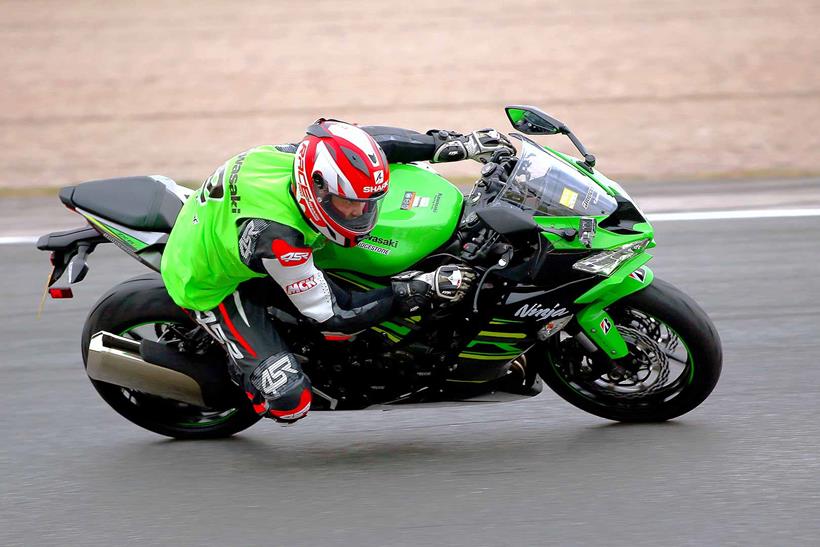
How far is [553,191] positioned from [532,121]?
14.2 inches

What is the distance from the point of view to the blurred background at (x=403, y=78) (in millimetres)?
11305

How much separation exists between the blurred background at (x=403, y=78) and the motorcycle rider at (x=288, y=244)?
587cm

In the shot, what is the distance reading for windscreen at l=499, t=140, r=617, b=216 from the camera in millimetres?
4535

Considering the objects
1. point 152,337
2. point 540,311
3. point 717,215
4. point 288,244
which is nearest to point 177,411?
point 152,337

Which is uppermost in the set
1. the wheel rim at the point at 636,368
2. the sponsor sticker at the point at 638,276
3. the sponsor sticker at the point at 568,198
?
the sponsor sticker at the point at 568,198

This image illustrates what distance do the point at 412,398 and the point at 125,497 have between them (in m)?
1.18

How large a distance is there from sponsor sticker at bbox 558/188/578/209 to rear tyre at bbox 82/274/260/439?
1609mm

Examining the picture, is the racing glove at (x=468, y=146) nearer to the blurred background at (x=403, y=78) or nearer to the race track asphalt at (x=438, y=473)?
the race track asphalt at (x=438, y=473)

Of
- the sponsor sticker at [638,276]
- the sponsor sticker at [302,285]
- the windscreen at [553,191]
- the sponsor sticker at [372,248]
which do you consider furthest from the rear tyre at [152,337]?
the sponsor sticker at [638,276]

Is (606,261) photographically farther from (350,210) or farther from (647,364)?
(350,210)

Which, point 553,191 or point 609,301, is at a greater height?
point 553,191

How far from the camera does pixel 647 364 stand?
487 centimetres

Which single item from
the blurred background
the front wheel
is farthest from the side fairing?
the blurred background

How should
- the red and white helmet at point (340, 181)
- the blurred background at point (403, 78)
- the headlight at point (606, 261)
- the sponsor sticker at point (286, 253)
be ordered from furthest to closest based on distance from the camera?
the blurred background at point (403, 78) → the headlight at point (606, 261) → the sponsor sticker at point (286, 253) → the red and white helmet at point (340, 181)
